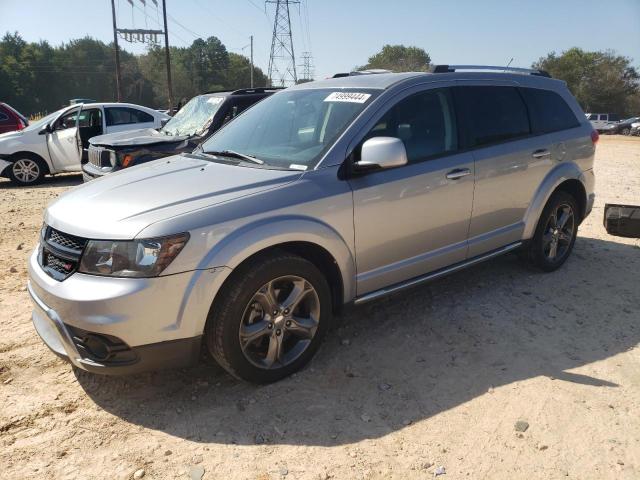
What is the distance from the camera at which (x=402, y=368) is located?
11.0 ft

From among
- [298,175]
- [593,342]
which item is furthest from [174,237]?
[593,342]

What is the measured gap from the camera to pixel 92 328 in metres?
2.63

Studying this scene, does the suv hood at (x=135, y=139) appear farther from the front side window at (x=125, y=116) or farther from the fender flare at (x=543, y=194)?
the fender flare at (x=543, y=194)

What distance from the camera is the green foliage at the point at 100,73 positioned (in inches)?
2970

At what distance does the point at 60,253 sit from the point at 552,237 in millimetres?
4168

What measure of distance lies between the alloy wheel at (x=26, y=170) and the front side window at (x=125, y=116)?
73.6 inches

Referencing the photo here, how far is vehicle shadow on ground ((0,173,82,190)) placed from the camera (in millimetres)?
10836

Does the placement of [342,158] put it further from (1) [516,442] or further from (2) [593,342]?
(2) [593,342]

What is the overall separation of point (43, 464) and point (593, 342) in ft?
11.4

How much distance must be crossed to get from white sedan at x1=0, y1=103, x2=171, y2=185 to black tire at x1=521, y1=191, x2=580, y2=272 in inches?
338

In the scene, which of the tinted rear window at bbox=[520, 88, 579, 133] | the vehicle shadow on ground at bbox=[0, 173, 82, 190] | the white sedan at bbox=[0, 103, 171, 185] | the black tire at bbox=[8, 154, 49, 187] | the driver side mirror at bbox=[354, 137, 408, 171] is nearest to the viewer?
the driver side mirror at bbox=[354, 137, 408, 171]

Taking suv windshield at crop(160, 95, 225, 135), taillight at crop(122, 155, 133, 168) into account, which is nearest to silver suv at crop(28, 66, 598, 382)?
taillight at crop(122, 155, 133, 168)

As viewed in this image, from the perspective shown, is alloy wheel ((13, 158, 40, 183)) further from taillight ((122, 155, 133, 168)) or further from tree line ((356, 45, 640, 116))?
tree line ((356, 45, 640, 116))

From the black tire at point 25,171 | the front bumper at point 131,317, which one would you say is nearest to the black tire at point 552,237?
the front bumper at point 131,317
